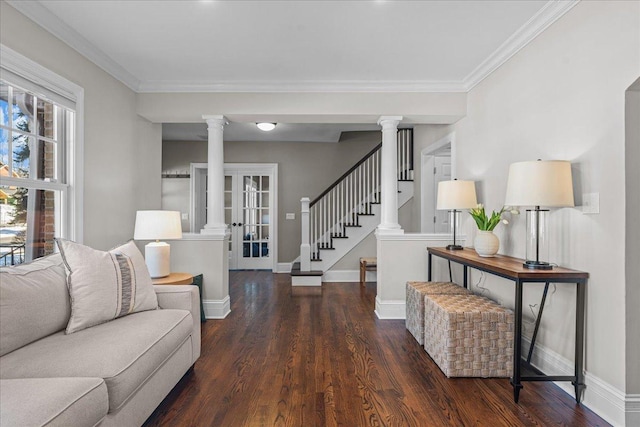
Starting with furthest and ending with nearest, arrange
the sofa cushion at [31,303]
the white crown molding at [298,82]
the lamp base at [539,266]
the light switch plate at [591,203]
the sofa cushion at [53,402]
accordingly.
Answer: the white crown molding at [298,82] → the lamp base at [539,266] → the light switch plate at [591,203] → the sofa cushion at [31,303] → the sofa cushion at [53,402]

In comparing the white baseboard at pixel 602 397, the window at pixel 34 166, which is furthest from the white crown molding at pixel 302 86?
the white baseboard at pixel 602 397

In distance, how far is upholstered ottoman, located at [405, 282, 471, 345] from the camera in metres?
3.12

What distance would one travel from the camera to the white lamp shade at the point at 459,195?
346cm

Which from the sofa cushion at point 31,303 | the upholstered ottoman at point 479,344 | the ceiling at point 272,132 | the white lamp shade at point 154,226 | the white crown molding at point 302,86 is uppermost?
the ceiling at point 272,132

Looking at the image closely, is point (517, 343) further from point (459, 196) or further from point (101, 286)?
point (101, 286)

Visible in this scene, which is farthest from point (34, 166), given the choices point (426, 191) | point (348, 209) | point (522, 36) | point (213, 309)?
point (426, 191)

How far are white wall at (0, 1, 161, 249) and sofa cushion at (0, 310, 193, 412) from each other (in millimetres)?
1527

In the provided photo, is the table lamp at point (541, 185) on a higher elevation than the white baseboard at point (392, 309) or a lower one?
higher

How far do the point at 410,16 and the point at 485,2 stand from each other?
50 cm

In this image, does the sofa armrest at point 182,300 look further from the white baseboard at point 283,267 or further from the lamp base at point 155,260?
the white baseboard at point 283,267

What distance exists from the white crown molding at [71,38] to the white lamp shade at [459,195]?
3.45 meters

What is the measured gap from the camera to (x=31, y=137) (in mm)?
2643

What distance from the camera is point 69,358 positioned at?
5.22ft

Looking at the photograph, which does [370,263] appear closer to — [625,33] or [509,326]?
[509,326]
